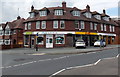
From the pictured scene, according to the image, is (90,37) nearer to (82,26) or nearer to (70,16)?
(82,26)

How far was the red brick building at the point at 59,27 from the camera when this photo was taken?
35.3 metres

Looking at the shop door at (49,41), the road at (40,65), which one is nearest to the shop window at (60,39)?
the shop door at (49,41)

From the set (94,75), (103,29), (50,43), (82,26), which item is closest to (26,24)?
(50,43)

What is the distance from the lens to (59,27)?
3566 cm

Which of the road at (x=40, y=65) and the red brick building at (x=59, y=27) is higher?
the red brick building at (x=59, y=27)

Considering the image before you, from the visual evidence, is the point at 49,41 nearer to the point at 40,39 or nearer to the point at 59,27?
the point at 40,39

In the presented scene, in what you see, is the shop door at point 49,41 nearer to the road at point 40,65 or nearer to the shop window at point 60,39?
the shop window at point 60,39

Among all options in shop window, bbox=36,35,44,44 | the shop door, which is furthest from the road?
shop window, bbox=36,35,44,44

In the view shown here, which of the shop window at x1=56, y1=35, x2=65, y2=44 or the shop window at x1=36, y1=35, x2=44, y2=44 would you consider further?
the shop window at x1=36, y1=35, x2=44, y2=44

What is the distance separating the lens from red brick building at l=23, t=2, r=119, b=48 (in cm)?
3534

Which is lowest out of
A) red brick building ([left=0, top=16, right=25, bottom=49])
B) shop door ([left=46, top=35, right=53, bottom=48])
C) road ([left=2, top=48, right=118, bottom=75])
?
road ([left=2, top=48, right=118, bottom=75])

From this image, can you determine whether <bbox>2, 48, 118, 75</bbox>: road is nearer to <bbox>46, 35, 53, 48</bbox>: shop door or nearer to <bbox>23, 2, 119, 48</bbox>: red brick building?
<bbox>46, 35, 53, 48</bbox>: shop door

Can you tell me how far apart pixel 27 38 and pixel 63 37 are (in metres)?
10.0

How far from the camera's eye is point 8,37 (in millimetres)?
48375
